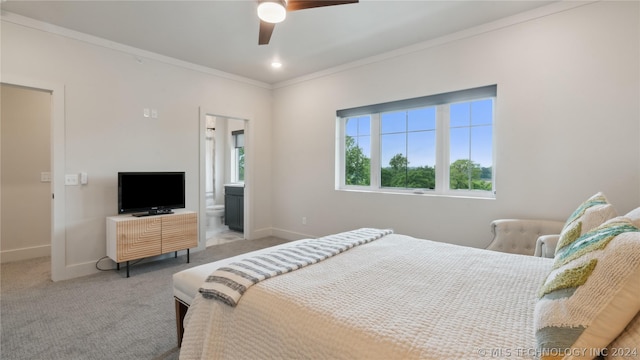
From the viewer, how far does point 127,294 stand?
2.79 metres

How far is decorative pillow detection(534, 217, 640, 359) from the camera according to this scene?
75 centimetres

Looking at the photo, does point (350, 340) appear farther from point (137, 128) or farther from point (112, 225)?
point (137, 128)

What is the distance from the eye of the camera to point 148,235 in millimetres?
3369

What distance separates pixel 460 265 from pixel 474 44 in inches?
101

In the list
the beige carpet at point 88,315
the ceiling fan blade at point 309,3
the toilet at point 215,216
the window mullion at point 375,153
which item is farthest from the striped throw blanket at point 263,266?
the toilet at point 215,216

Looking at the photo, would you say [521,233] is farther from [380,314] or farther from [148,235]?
[148,235]

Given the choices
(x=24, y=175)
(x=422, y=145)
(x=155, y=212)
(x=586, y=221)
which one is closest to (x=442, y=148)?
(x=422, y=145)

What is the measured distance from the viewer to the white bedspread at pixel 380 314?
931mm

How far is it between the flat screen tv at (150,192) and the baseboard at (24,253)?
5.51ft

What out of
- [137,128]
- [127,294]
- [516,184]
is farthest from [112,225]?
[516,184]

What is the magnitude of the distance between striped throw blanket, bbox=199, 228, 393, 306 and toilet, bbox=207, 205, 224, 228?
4.74m

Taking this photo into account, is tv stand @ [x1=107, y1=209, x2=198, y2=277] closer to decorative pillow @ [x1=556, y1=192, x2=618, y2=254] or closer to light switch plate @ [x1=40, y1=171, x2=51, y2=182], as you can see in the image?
light switch plate @ [x1=40, y1=171, x2=51, y2=182]

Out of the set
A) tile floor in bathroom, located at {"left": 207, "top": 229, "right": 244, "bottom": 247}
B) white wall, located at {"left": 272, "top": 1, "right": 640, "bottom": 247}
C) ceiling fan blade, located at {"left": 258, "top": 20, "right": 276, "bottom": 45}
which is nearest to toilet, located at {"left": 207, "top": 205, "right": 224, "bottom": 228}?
tile floor in bathroom, located at {"left": 207, "top": 229, "right": 244, "bottom": 247}

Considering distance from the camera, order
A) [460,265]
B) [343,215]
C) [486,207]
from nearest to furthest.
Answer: [460,265], [486,207], [343,215]
